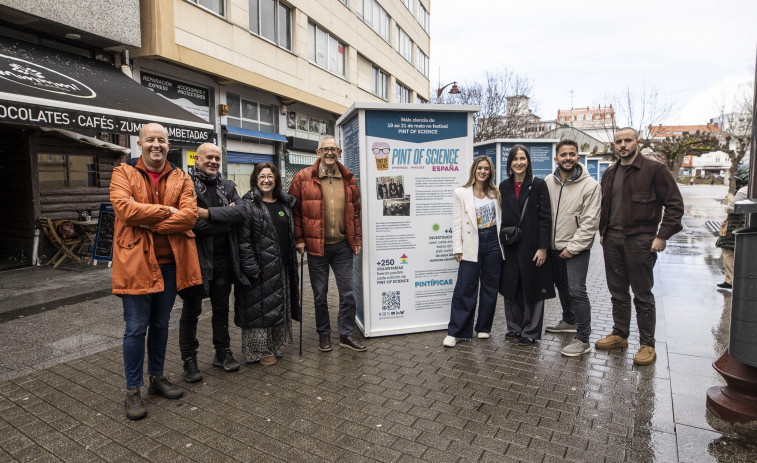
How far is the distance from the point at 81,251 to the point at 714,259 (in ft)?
43.7

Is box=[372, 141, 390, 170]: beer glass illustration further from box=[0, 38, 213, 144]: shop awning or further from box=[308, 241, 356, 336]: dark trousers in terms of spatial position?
box=[0, 38, 213, 144]: shop awning

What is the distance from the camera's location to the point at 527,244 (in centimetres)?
484

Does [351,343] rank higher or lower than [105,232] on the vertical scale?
lower

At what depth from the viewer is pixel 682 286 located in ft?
25.0

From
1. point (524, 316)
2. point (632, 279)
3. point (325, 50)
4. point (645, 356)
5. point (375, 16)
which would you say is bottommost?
point (645, 356)

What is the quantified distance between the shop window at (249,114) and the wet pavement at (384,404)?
401 inches

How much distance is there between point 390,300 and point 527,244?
1586 millimetres

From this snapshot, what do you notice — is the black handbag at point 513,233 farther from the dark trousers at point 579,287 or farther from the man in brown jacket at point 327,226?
the man in brown jacket at point 327,226

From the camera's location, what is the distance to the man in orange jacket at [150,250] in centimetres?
328

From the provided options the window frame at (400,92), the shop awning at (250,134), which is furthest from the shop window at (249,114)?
the window frame at (400,92)

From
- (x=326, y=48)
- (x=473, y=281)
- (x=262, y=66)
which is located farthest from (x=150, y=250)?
(x=326, y=48)

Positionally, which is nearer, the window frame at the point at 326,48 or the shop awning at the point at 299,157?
the shop awning at the point at 299,157

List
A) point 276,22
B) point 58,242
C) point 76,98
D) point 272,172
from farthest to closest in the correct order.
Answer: point 276,22
point 58,242
point 76,98
point 272,172

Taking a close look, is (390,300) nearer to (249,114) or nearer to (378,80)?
(249,114)
